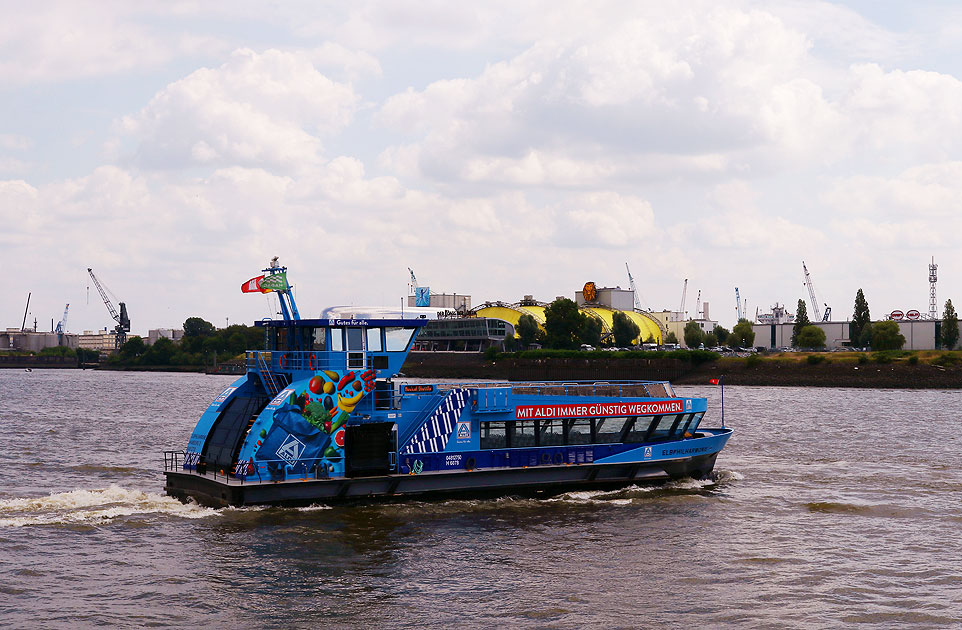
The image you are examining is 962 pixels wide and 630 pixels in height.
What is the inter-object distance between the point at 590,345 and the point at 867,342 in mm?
51700

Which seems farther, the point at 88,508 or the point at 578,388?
the point at 578,388

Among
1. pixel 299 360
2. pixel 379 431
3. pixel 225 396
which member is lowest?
pixel 379 431

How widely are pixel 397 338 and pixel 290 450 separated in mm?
5313

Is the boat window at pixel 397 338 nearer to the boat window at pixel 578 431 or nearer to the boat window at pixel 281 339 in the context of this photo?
the boat window at pixel 281 339

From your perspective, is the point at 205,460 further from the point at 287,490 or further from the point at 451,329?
the point at 451,329

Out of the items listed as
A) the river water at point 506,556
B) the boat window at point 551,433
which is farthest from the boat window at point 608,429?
the river water at point 506,556

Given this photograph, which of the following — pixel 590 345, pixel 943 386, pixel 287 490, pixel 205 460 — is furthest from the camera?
pixel 590 345

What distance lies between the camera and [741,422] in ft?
220

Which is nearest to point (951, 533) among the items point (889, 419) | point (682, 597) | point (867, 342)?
point (682, 597)

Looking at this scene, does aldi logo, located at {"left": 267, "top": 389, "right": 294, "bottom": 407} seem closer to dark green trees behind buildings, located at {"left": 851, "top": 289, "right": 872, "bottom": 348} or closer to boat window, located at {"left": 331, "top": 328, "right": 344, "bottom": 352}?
boat window, located at {"left": 331, "top": 328, "right": 344, "bottom": 352}

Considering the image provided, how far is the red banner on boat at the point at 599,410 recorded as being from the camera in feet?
113

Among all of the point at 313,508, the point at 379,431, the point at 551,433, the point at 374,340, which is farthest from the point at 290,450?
the point at 551,433

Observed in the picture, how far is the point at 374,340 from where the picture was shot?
108 feet

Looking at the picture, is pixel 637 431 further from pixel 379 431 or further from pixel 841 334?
pixel 841 334
